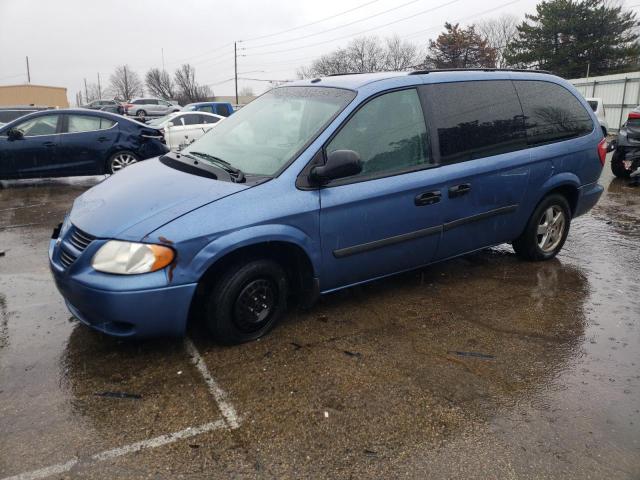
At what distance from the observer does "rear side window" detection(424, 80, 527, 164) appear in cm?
415

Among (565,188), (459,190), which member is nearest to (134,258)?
(459,190)

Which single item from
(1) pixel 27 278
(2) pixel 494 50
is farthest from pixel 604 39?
(1) pixel 27 278

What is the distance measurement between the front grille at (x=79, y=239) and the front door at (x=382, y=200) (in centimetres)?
149

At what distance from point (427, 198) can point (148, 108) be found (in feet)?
126

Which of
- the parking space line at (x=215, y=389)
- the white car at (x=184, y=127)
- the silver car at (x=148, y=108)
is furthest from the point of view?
the silver car at (x=148, y=108)

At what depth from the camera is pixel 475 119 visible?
4.36 m

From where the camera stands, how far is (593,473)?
2.43m

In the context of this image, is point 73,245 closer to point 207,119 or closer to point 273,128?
point 273,128

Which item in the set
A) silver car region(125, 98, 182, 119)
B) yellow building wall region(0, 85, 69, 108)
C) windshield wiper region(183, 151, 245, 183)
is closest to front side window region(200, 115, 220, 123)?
windshield wiper region(183, 151, 245, 183)

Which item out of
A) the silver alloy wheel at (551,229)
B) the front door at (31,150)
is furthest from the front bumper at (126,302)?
the front door at (31,150)

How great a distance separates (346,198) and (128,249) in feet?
4.85

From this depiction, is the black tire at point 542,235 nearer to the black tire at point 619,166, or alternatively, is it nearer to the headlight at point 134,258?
the headlight at point 134,258

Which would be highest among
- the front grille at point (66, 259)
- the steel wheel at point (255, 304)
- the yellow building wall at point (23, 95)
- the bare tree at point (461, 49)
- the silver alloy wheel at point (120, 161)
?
the bare tree at point (461, 49)

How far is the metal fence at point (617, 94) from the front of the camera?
21844mm
